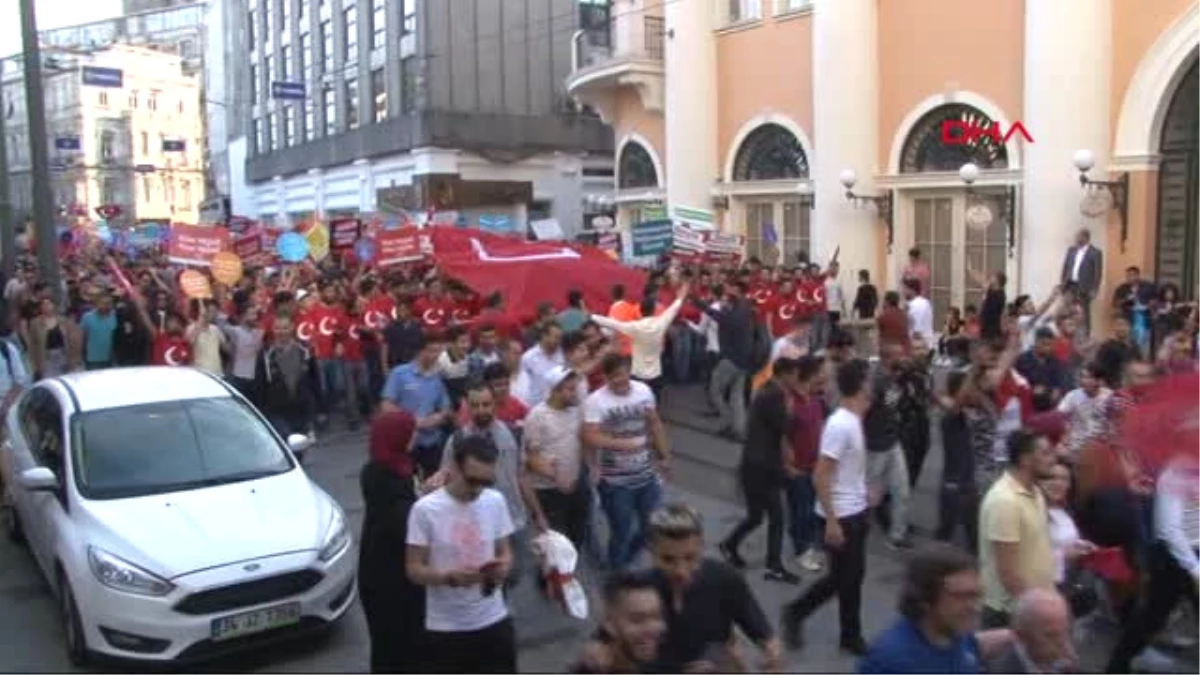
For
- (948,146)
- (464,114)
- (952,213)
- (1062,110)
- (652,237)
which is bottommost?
(652,237)

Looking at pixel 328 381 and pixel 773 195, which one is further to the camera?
pixel 773 195

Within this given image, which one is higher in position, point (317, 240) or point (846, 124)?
point (846, 124)

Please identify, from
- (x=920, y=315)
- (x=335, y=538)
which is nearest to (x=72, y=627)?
(x=335, y=538)

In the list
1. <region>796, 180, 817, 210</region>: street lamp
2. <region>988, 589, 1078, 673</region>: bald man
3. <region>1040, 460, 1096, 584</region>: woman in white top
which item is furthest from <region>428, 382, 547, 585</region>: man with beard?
<region>796, 180, 817, 210</region>: street lamp

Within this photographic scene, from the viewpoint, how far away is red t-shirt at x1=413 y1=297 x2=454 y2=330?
14406 mm

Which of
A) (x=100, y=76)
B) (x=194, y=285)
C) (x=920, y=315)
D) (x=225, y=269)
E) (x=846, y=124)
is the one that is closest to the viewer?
(x=920, y=315)

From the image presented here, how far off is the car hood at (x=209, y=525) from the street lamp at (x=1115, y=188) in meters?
12.8

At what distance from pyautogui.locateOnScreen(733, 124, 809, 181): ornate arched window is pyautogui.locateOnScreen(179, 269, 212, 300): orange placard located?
1121 cm

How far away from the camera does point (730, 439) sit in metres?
13.1

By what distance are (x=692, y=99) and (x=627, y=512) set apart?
17.7 meters

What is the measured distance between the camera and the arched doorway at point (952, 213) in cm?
1870

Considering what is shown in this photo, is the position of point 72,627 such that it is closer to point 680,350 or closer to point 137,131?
point 680,350

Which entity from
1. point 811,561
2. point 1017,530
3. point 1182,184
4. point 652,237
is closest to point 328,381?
point 652,237

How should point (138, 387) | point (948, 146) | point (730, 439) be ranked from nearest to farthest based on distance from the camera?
point (138, 387) → point (730, 439) → point (948, 146)
